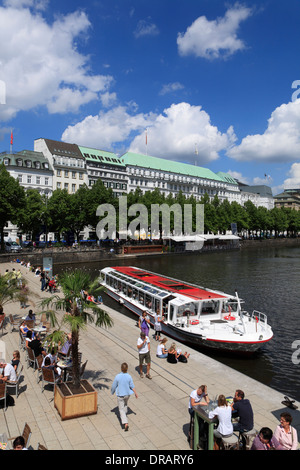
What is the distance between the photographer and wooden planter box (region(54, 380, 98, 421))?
1120cm

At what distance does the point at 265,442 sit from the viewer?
8.69 m

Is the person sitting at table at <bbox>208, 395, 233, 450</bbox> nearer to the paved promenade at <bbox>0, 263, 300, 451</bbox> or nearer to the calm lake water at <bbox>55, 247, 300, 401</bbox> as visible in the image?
the paved promenade at <bbox>0, 263, 300, 451</bbox>

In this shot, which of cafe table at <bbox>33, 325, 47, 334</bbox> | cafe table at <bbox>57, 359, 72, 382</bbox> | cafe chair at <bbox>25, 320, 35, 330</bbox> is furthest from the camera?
cafe chair at <bbox>25, 320, 35, 330</bbox>

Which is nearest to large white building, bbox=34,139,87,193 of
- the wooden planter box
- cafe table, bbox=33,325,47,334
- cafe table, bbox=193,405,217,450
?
cafe table, bbox=33,325,47,334

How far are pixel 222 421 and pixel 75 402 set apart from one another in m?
4.59

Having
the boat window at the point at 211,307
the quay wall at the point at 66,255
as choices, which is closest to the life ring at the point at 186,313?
the boat window at the point at 211,307

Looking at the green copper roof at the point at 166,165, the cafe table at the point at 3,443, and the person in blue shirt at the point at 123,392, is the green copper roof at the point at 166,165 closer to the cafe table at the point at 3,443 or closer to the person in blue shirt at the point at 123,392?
the person in blue shirt at the point at 123,392

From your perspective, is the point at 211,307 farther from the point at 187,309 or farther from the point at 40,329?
the point at 40,329

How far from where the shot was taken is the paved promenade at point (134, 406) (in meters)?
10.2

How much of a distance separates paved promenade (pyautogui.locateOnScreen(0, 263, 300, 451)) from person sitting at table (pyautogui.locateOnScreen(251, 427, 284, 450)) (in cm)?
202

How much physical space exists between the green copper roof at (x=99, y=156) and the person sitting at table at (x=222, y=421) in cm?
11360

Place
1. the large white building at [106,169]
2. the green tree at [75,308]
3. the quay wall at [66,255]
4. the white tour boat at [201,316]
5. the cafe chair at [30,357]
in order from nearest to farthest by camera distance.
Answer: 1. the green tree at [75,308]
2. the cafe chair at [30,357]
3. the white tour boat at [201,316]
4. the quay wall at [66,255]
5. the large white building at [106,169]
